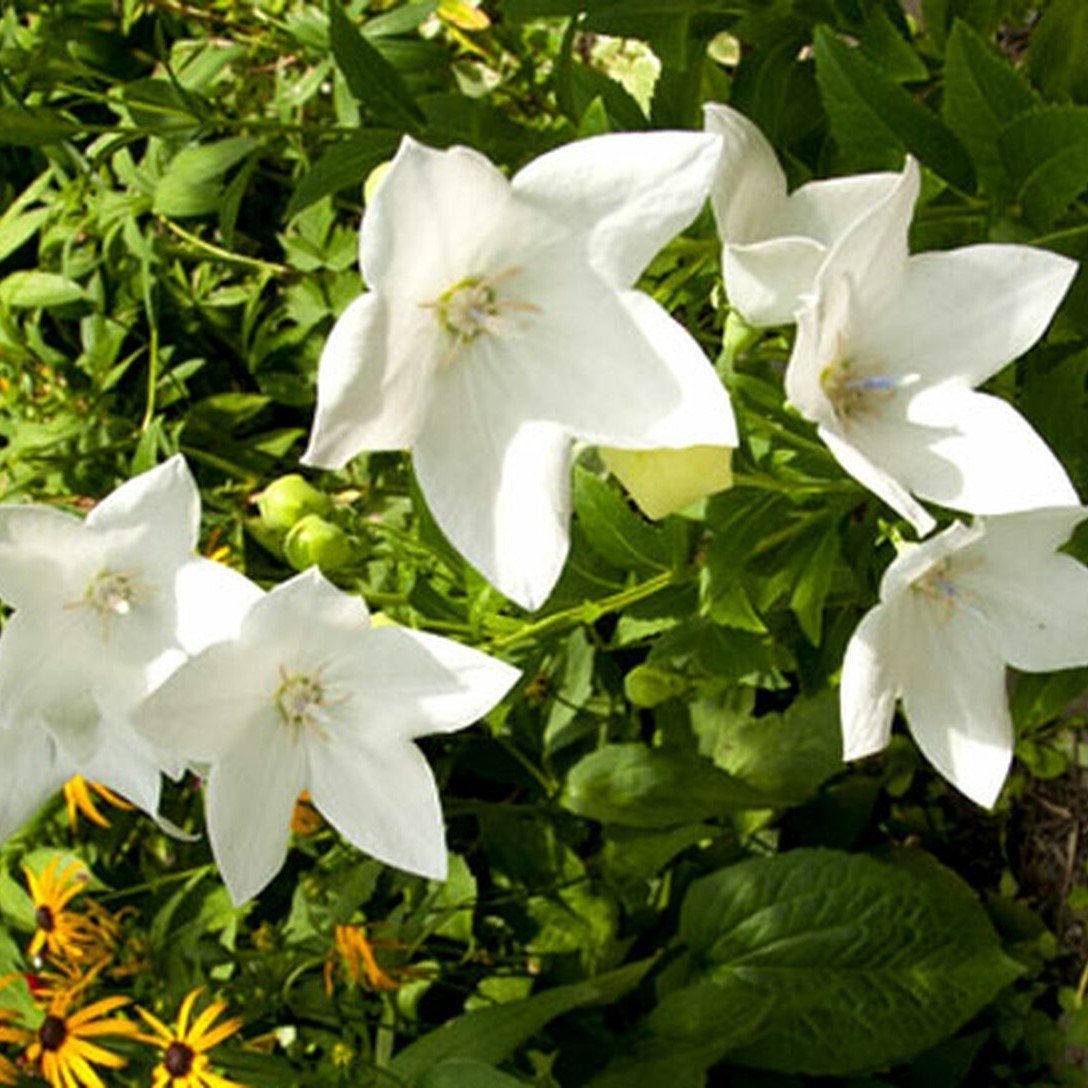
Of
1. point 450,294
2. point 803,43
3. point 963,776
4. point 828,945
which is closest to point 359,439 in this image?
point 450,294

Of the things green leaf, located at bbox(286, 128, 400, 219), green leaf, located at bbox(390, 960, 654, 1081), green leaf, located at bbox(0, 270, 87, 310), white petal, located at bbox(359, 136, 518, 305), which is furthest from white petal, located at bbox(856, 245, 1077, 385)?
green leaf, located at bbox(0, 270, 87, 310)

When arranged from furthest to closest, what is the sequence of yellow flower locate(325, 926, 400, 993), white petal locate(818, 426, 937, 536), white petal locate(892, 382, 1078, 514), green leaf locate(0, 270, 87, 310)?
green leaf locate(0, 270, 87, 310)
yellow flower locate(325, 926, 400, 993)
white petal locate(892, 382, 1078, 514)
white petal locate(818, 426, 937, 536)

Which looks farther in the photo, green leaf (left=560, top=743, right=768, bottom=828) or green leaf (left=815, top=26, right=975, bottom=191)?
green leaf (left=560, top=743, right=768, bottom=828)

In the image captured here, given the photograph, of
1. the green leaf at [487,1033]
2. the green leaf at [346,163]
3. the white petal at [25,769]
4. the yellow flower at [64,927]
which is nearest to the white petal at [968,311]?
the green leaf at [346,163]

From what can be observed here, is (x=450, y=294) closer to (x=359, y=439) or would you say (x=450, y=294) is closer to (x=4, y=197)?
(x=359, y=439)

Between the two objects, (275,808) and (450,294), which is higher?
(450,294)

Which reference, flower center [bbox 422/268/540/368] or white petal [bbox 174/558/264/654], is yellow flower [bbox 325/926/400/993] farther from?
flower center [bbox 422/268/540/368]
